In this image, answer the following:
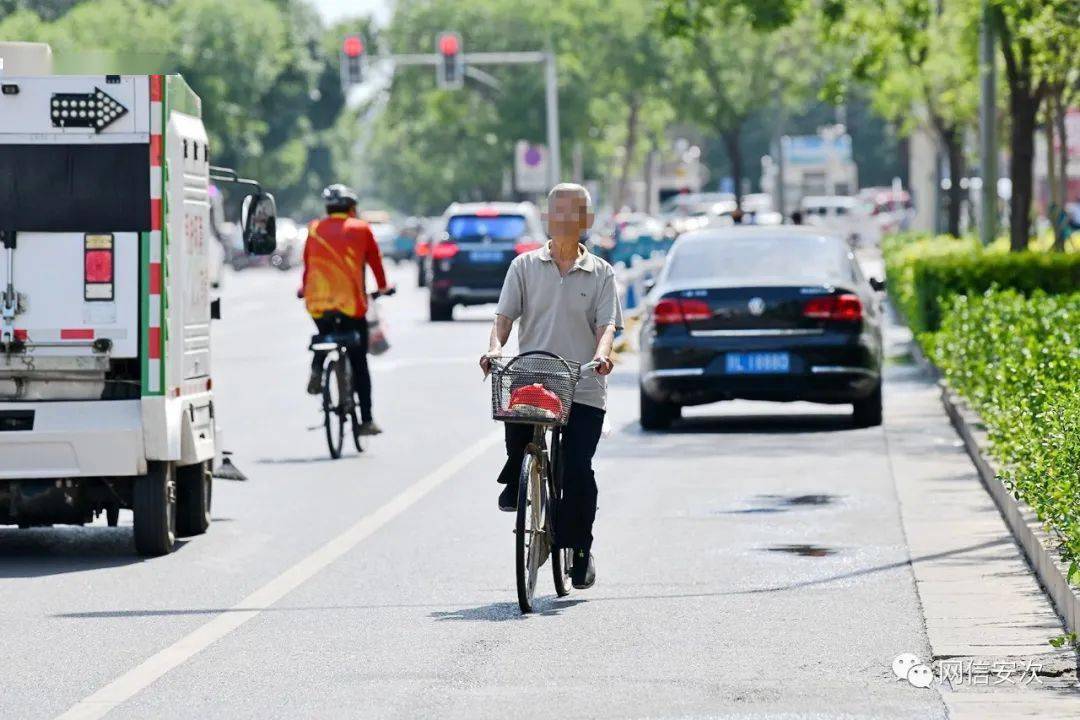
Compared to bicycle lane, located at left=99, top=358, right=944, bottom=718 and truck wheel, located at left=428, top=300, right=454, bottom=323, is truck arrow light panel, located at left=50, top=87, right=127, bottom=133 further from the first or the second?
truck wheel, located at left=428, top=300, right=454, bottom=323

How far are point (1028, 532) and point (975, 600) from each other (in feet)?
3.94

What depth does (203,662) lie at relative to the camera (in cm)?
835

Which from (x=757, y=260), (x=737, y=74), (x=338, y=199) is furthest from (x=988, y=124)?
(x=737, y=74)

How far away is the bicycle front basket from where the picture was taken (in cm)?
908

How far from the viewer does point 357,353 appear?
16.3 meters

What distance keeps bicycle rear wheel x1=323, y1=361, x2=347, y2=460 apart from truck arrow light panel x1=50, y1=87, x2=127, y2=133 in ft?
16.2

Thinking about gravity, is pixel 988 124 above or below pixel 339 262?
above

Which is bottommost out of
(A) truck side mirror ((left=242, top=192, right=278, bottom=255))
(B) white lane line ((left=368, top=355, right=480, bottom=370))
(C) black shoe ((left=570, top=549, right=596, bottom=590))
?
(C) black shoe ((left=570, top=549, right=596, bottom=590))

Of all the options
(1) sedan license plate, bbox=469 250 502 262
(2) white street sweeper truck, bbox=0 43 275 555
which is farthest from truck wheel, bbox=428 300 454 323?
(2) white street sweeper truck, bbox=0 43 275 555

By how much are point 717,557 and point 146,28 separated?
8574 centimetres

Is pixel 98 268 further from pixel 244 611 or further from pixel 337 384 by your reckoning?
pixel 337 384

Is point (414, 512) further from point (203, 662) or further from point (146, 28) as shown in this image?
point (146, 28)

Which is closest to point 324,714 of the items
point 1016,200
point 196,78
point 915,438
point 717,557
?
point 717,557

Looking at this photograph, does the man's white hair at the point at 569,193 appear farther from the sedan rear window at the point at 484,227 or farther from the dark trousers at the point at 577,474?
the sedan rear window at the point at 484,227
